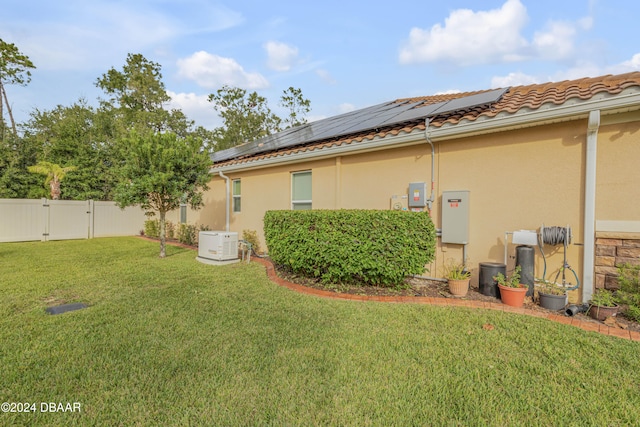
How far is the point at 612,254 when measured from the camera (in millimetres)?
3980

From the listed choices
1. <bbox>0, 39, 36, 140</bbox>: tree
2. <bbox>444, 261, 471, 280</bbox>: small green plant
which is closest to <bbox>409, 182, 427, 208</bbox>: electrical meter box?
<bbox>444, 261, 471, 280</bbox>: small green plant

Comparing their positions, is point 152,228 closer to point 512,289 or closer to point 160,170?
point 160,170

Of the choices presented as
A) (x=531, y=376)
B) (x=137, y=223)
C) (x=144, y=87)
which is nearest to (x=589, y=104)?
(x=531, y=376)

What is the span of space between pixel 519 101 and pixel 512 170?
132 cm

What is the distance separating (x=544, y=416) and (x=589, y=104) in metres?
3.81

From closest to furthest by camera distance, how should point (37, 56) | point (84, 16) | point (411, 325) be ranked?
point (411, 325), point (84, 16), point (37, 56)

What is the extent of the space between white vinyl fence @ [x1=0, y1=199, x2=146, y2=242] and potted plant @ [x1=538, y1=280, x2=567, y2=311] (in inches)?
662

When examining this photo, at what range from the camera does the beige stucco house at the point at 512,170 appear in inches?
155

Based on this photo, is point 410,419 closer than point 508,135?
Yes

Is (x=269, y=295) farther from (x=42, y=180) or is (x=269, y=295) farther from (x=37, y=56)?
(x=37, y=56)

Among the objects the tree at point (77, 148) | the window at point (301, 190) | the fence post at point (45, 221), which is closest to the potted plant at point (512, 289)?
the window at point (301, 190)

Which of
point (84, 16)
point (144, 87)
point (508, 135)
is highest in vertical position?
point (144, 87)

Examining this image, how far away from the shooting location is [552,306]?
408 centimetres

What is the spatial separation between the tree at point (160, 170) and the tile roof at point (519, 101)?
232 cm
